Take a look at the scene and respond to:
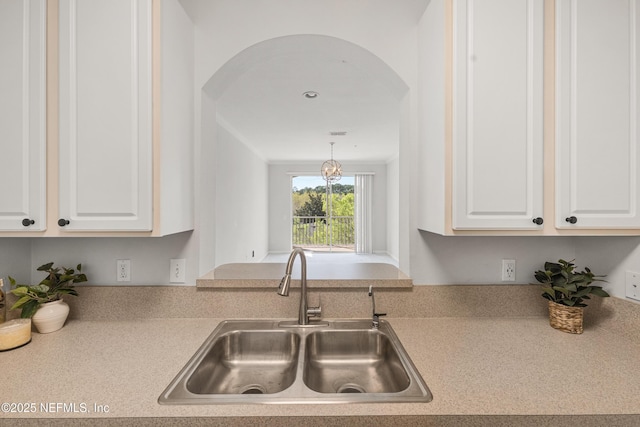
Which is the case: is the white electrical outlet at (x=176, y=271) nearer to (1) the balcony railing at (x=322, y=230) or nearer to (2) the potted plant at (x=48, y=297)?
(2) the potted plant at (x=48, y=297)

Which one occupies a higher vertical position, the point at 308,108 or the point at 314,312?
the point at 308,108

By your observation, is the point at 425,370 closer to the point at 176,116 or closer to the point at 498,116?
the point at 498,116

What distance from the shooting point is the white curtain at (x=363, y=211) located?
8109 mm

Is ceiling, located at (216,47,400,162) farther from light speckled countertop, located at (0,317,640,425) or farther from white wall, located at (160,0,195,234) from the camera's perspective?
light speckled countertop, located at (0,317,640,425)

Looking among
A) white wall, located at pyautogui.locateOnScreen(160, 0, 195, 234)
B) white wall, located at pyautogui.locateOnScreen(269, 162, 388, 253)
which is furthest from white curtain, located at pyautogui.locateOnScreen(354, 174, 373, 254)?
white wall, located at pyautogui.locateOnScreen(160, 0, 195, 234)

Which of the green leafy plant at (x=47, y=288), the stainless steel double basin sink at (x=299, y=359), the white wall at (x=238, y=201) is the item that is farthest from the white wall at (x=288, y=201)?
the stainless steel double basin sink at (x=299, y=359)

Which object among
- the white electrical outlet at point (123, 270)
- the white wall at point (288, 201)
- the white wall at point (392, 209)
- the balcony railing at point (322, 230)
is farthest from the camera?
the balcony railing at point (322, 230)

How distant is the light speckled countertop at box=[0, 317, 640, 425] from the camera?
2.71ft

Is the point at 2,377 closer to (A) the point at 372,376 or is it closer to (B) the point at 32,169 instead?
(B) the point at 32,169

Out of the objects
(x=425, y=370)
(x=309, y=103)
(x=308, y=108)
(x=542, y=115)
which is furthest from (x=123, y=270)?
(x=308, y=108)

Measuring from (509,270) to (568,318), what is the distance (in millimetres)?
295

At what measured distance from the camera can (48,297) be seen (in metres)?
1.32

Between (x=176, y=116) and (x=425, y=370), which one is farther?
(x=176, y=116)

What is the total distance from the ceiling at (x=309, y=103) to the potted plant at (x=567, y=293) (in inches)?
47.6
